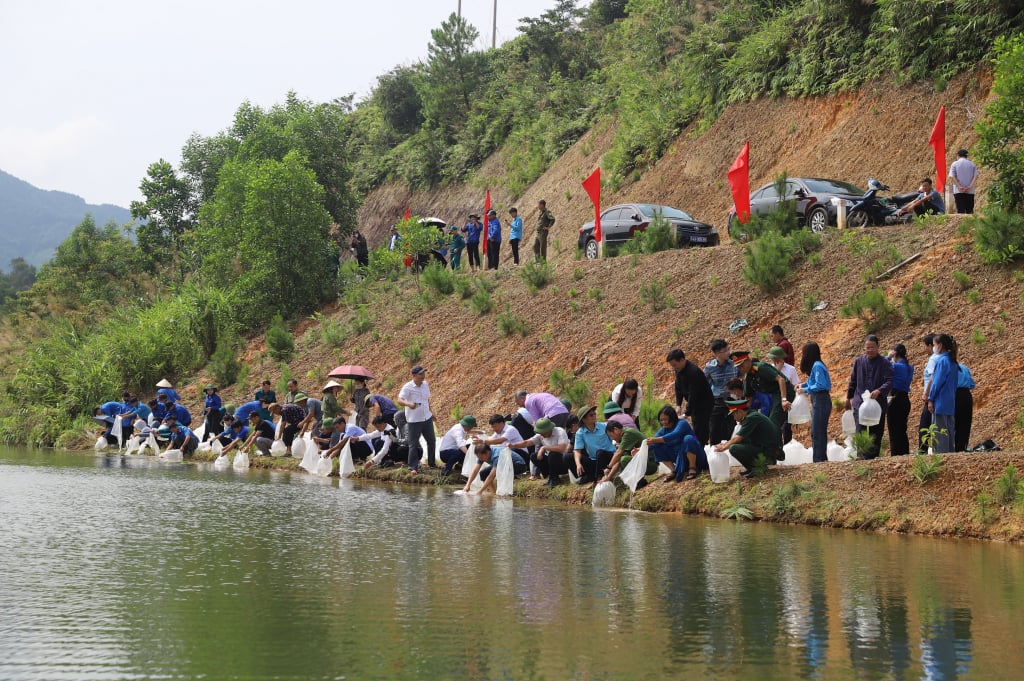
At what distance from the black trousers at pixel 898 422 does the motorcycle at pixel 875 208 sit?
11.2 metres

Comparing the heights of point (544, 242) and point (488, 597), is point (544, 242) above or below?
above

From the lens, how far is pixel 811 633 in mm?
8289

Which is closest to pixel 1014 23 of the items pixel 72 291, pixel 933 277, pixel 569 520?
pixel 933 277

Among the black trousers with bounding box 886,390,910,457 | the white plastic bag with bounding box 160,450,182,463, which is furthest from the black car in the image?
the black trousers with bounding box 886,390,910,457

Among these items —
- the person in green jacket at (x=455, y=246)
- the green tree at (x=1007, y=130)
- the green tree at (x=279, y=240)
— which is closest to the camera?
the green tree at (x=1007, y=130)

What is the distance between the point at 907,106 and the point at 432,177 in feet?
108

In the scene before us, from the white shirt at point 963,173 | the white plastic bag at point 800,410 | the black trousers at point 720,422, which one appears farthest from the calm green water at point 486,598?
the white shirt at point 963,173

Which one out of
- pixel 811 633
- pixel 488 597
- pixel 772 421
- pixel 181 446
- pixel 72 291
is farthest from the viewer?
pixel 72 291

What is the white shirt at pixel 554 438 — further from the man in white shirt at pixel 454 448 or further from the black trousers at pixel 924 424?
the black trousers at pixel 924 424

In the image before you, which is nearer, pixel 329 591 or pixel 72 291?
pixel 329 591

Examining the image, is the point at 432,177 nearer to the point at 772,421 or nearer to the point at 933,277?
the point at 933,277

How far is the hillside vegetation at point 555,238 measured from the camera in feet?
81.9

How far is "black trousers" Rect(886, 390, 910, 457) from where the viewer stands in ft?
50.6

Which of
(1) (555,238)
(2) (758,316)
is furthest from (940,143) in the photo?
(1) (555,238)
